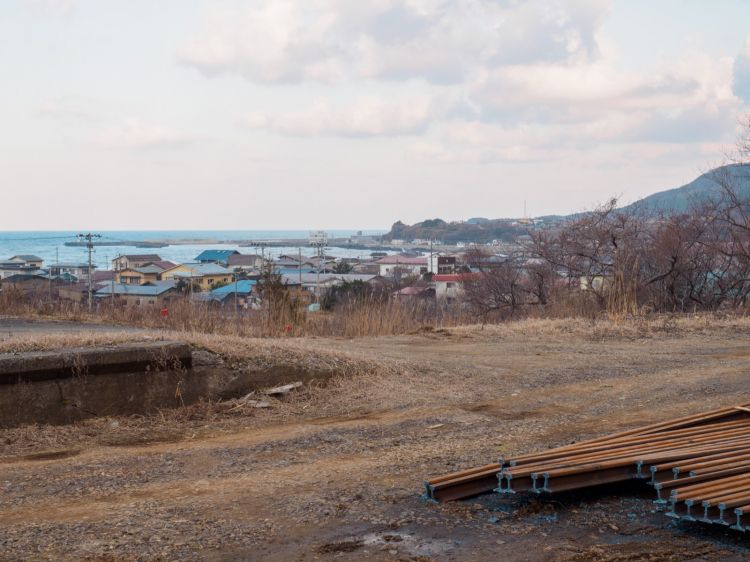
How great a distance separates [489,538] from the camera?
16.1ft

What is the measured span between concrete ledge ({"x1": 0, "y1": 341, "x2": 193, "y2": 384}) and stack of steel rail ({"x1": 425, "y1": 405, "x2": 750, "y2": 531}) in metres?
4.01

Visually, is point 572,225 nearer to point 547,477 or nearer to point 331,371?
point 331,371

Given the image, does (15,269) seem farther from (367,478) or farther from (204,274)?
(367,478)

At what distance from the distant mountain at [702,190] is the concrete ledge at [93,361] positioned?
20.2m

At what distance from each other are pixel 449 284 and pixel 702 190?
1171 centimetres

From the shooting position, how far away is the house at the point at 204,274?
46.5 meters

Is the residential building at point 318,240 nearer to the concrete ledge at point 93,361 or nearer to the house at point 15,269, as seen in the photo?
the house at point 15,269

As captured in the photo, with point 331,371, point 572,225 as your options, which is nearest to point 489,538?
point 331,371

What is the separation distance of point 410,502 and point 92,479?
2354 millimetres

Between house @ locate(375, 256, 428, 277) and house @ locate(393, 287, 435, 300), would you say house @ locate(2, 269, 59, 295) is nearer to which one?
house @ locate(393, 287, 435, 300)

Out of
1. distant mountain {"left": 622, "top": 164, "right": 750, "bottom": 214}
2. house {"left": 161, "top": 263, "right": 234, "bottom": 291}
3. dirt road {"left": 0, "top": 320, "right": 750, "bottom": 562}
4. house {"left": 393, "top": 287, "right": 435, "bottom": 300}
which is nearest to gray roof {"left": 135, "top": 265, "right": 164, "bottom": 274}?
house {"left": 161, "top": 263, "right": 234, "bottom": 291}

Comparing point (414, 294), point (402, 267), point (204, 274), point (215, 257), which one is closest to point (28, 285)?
point (414, 294)

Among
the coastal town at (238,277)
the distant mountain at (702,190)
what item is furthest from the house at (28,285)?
the distant mountain at (702,190)

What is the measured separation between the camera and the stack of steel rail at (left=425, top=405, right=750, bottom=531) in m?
4.66
